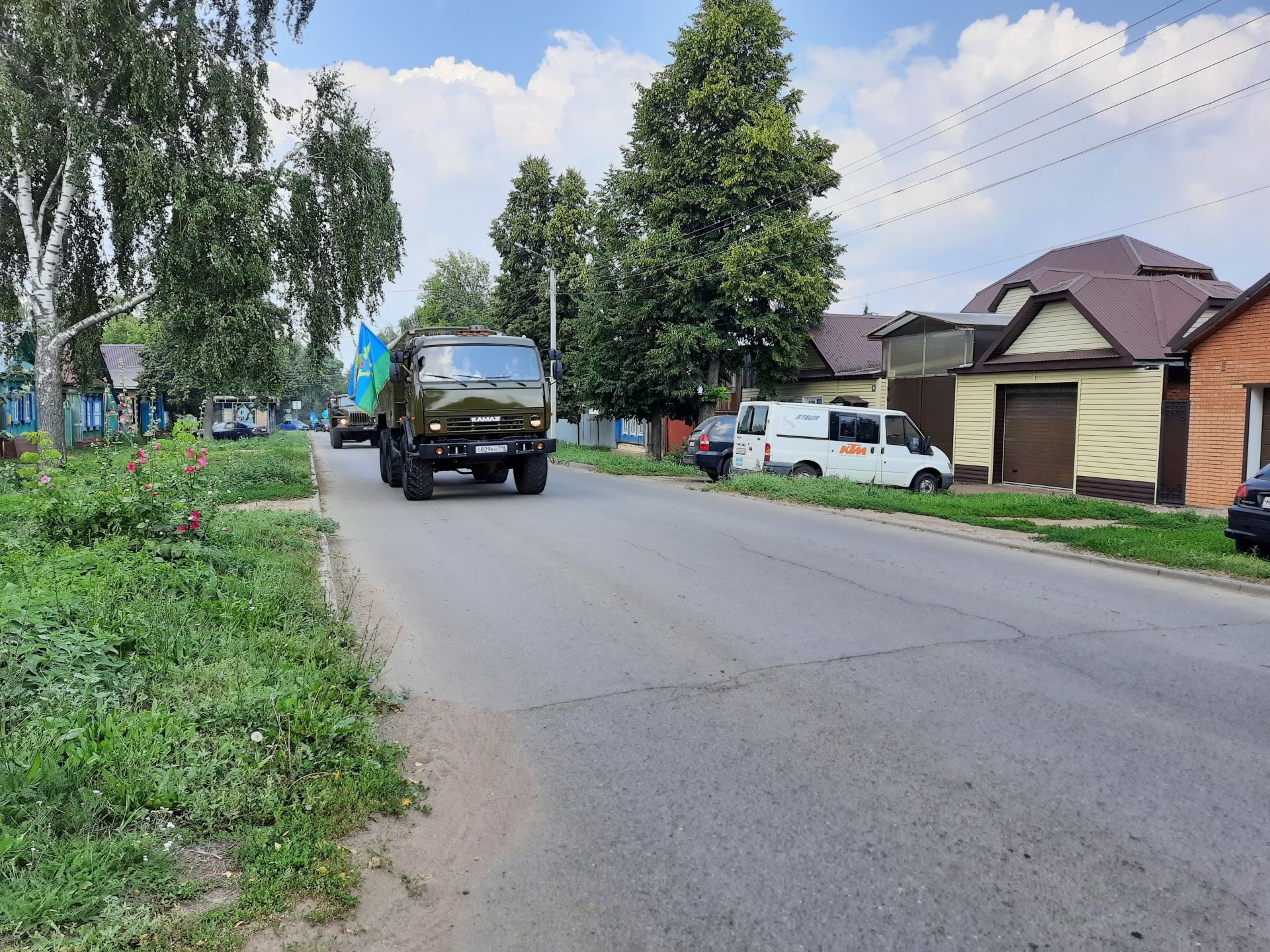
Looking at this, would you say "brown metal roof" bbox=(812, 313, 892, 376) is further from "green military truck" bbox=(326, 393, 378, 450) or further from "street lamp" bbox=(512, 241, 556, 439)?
"green military truck" bbox=(326, 393, 378, 450)

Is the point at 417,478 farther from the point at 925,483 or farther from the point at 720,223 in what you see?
the point at 720,223

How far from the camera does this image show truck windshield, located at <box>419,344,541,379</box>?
602 inches

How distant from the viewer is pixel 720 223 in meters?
26.0

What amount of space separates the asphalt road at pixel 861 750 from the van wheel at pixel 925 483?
989cm

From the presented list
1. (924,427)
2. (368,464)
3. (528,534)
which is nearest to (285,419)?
(368,464)

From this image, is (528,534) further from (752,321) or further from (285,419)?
(285,419)

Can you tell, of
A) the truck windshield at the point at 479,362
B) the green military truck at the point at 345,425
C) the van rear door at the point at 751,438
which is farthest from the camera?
the green military truck at the point at 345,425

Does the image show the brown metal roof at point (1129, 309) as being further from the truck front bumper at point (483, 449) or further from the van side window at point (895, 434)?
the truck front bumper at point (483, 449)

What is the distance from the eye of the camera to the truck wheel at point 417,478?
50.4 ft

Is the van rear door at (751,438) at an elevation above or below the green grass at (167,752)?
above

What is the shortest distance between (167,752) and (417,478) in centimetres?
1190

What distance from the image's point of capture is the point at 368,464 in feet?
88.7

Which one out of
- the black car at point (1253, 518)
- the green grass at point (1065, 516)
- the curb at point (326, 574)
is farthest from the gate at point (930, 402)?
the curb at point (326, 574)

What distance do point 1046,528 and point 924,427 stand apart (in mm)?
12366
